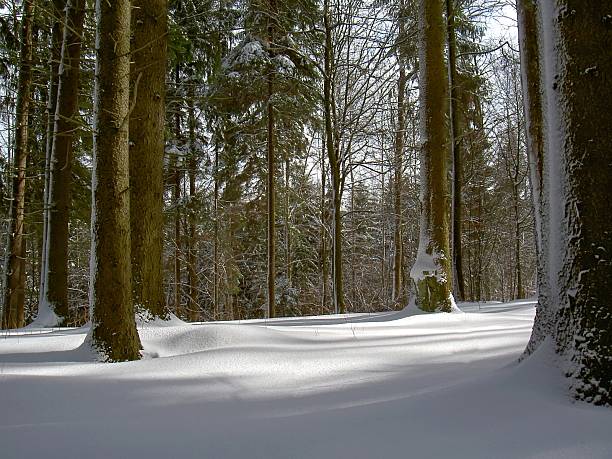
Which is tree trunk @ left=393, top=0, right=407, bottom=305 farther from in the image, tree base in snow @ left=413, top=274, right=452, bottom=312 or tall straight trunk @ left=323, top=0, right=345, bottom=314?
tree base in snow @ left=413, top=274, right=452, bottom=312

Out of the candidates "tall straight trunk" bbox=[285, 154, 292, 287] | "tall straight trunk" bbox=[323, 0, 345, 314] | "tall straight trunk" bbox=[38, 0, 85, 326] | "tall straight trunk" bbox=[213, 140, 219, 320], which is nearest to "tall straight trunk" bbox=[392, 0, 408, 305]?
"tall straight trunk" bbox=[323, 0, 345, 314]

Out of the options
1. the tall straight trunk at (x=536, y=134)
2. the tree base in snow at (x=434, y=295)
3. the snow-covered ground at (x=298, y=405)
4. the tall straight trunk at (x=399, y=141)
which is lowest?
the snow-covered ground at (x=298, y=405)

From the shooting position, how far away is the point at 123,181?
3.70m

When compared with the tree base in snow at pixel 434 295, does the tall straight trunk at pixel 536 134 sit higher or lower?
higher

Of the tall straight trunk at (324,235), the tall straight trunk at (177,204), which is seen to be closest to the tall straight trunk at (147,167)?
the tall straight trunk at (177,204)

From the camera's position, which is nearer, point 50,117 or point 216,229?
point 50,117

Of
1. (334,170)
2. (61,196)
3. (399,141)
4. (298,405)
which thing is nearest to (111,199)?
(298,405)

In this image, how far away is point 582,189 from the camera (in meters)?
2.23

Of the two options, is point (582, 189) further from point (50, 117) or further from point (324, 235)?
point (324, 235)

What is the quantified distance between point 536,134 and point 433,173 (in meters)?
3.60

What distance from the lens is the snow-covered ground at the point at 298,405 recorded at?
1825mm

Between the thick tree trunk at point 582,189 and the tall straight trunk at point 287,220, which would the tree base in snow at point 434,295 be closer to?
the thick tree trunk at point 582,189

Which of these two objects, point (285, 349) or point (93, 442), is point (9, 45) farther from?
point (93, 442)

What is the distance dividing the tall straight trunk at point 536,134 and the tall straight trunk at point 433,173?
10.8 ft
